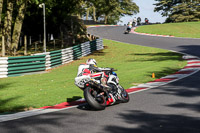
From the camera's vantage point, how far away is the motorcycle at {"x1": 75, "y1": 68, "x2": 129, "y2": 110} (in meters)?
8.02

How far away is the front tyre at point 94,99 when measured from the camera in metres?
7.95

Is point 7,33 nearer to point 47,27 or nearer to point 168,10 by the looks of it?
point 47,27

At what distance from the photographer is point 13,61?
60.1ft

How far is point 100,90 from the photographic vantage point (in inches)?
332

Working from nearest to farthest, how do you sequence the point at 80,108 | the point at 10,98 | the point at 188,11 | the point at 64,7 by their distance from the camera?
the point at 80,108 < the point at 10,98 < the point at 64,7 < the point at 188,11

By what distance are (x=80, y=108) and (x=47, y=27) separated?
2956 centimetres

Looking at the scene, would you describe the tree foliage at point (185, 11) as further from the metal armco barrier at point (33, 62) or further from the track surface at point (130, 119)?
the track surface at point (130, 119)

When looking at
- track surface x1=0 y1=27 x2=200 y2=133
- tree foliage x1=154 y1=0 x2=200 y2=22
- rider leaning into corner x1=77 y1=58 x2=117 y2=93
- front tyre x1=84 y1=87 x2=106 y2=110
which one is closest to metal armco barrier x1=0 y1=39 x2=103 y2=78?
track surface x1=0 y1=27 x2=200 y2=133

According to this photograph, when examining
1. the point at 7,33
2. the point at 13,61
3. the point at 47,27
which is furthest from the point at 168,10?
the point at 13,61

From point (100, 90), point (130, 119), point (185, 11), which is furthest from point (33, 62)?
point (185, 11)

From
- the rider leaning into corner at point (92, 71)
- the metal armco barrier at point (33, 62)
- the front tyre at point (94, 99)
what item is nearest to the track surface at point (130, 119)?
the front tyre at point (94, 99)

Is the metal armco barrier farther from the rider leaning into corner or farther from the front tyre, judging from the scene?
the front tyre

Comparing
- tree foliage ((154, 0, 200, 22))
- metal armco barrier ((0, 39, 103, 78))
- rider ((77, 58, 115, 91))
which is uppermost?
tree foliage ((154, 0, 200, 22))

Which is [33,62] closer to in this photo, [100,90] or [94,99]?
[100,90]
